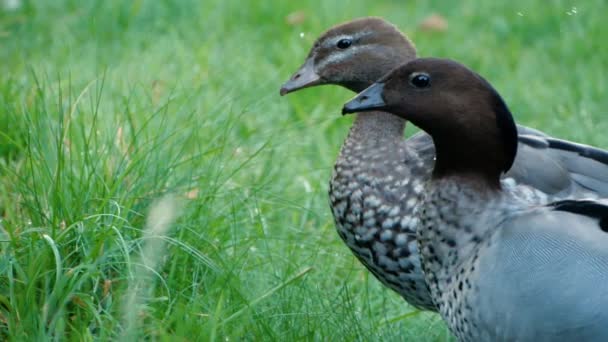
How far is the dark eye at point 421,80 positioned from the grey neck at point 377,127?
2.27 feet

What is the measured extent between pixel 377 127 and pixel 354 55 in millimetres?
259

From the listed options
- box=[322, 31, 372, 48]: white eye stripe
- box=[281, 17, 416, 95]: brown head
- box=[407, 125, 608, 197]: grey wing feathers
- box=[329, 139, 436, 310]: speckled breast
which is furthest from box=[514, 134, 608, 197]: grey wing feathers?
box=[322, 31, 372, 48]: white eye stripe

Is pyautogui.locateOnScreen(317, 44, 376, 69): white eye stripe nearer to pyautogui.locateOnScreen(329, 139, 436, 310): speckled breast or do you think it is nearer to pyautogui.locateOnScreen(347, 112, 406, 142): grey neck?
pyautogui.locateOnScreen(347, 112, 406, 142): grey neck

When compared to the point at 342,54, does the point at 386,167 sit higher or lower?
lower

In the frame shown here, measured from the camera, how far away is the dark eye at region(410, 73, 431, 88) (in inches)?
110

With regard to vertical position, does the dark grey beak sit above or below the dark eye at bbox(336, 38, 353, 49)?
above

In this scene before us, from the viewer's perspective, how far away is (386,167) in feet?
11.1

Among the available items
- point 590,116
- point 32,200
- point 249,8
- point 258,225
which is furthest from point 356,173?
point 249,8

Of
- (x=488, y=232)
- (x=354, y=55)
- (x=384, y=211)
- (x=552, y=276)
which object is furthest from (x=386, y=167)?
(x=552, y=276)

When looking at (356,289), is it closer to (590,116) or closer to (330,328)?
(330,328)

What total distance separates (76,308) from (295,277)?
0.65m

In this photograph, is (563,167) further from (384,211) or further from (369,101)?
(369,101)

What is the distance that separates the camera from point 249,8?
595 cm

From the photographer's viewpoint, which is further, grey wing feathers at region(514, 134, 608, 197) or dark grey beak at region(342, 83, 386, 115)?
grey wing feathers at region(514, 134, 608, 197)
